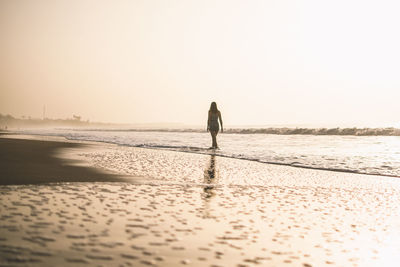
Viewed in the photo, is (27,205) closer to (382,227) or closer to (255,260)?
(255,260)

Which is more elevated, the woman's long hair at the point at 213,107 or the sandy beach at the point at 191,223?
the woman's long hair at the point at 213,107

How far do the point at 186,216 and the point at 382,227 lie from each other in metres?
2.79

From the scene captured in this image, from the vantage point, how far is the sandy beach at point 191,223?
3.81 m

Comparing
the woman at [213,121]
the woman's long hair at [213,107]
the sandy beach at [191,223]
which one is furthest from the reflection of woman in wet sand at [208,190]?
the woman's long hair at [213,107]

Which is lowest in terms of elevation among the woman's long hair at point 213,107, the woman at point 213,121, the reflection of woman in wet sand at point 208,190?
the reflection of woman in wet sand at point 208,190

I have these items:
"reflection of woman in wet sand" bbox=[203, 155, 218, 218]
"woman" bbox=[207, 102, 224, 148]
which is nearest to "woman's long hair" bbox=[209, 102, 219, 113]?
"woman" bbox=[207, 102, 224, 148]

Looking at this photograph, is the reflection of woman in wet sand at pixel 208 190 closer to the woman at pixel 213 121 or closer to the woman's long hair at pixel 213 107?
the woman at pixel 213 121

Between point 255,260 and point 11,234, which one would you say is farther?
point 11,234

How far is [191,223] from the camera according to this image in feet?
17.3

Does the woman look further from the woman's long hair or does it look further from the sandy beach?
the sandy beach

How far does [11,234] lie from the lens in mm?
4203

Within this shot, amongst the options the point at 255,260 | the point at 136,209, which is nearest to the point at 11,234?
the point at 136,209

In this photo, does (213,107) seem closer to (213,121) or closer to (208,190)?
(213,121)

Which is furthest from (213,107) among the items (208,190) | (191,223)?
(191,223)
